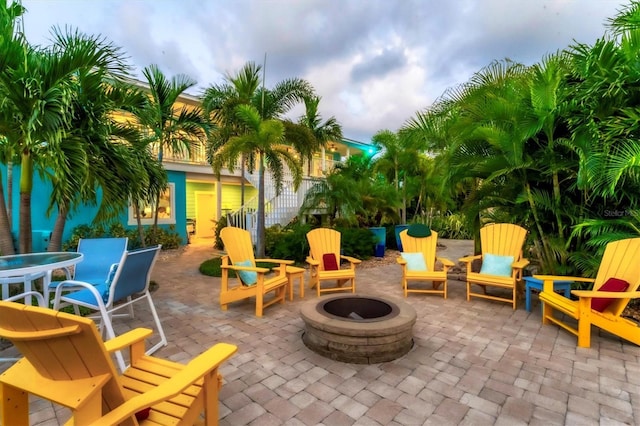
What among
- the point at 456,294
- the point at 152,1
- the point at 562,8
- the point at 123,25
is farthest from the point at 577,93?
the point at 123,25

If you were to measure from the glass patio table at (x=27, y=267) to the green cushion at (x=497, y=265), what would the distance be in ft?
18.4

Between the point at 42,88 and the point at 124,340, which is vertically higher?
the point at 42,88

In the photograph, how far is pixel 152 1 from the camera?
742cm

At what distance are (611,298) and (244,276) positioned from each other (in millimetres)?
4488

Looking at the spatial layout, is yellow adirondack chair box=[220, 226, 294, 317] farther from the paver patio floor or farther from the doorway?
the doorway

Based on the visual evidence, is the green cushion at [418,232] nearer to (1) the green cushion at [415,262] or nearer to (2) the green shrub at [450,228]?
(1) the green cushion at [415,262]

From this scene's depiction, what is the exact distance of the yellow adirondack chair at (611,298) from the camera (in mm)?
3336

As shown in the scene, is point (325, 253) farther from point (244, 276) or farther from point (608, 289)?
point (608, 289)

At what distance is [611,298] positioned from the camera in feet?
11.3

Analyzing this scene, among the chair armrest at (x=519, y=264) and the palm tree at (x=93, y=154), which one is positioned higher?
the palm tree at (x=93, y=154)

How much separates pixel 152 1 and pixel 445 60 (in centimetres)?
798

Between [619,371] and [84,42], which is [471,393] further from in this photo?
[84,42]

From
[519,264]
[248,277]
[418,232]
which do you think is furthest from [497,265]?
[248,277]

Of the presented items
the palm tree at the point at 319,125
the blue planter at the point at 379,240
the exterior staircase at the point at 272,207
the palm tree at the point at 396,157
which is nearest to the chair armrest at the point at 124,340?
the exterior staircase at the point at 272,207
